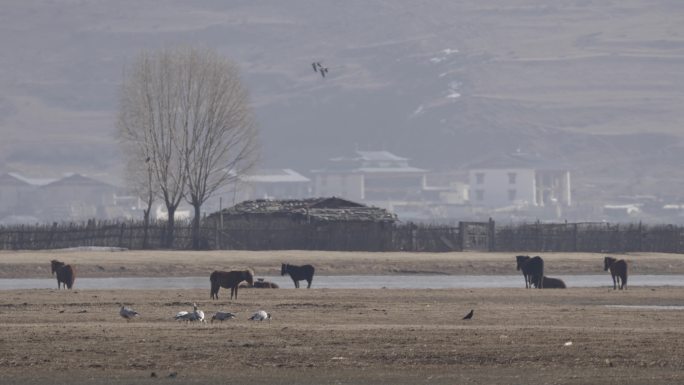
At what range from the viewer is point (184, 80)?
299ft

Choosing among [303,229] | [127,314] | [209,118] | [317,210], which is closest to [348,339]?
[127,314]

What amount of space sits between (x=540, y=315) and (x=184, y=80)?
5641 cm

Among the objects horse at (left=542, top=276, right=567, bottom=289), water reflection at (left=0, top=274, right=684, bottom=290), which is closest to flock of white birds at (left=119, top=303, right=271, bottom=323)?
horse at (left=542, top=276, right=567, bottom=289)

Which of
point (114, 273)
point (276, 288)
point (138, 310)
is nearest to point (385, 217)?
point (114, 273)

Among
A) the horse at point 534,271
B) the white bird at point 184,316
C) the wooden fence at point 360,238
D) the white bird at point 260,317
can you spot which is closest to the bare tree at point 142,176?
the wooden fence at point 360,238

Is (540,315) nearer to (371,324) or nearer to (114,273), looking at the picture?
(371,324)

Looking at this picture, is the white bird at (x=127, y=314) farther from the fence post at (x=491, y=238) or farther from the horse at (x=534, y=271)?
the fence post at (x=491, y=238)

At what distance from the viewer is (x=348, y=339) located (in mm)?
30531

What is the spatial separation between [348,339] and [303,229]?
48.1 m

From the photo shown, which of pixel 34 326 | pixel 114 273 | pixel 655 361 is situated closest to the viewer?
pixel 655 361

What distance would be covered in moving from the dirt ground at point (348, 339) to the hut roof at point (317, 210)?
116 feet

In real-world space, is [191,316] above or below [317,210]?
below

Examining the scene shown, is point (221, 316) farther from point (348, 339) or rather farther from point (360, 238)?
point (360, 238)

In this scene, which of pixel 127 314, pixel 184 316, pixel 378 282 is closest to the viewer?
pixel 184 316
